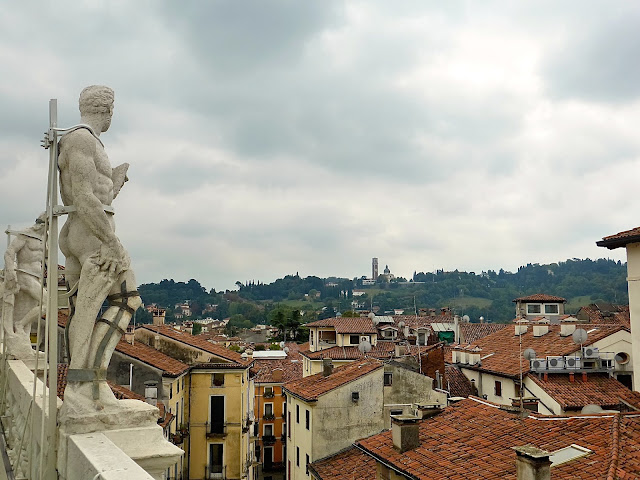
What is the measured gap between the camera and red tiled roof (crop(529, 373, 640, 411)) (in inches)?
931

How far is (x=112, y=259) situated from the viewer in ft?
15.2

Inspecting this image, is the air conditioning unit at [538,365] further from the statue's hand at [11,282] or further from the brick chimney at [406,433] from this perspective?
the statue's hand at [11,282]

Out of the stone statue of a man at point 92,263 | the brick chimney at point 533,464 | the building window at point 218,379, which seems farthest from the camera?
the building window at point 218,379

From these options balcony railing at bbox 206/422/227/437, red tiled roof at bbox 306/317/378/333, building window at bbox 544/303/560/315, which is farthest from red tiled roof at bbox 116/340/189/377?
building window at bbox 544/303/560/315

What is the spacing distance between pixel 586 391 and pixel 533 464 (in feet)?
52.7

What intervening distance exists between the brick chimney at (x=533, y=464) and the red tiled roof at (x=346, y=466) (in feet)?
29.8

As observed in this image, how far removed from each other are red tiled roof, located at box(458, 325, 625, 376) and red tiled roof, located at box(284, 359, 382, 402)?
274 inches

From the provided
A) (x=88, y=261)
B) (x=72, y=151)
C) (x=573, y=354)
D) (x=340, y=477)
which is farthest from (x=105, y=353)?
(x=573, y=354)

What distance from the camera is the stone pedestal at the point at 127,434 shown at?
12.7 feet

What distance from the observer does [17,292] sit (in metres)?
10.5

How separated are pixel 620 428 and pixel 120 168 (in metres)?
12.8

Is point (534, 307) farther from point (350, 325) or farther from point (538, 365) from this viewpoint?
point (538, 365)

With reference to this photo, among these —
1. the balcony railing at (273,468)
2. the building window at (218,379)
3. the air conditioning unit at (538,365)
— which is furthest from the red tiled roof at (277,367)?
the air conditioning unit at (538,365)

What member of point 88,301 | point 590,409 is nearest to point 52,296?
point 88,301
